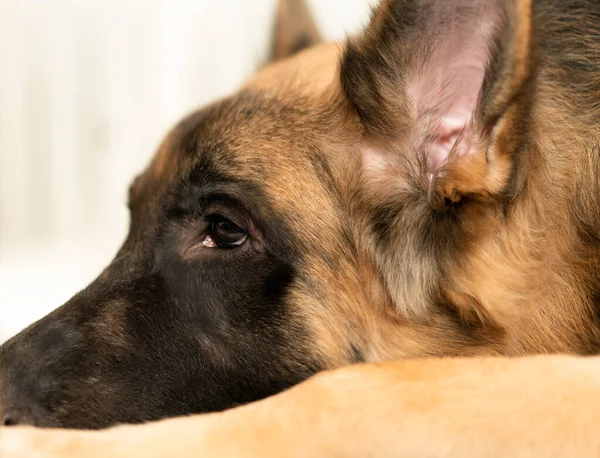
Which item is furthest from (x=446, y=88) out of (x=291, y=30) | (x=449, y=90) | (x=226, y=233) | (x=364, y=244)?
(x=291, y=30)

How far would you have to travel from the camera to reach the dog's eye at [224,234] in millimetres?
1485

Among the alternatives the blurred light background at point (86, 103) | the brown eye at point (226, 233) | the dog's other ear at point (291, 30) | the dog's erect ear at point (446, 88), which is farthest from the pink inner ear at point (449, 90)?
the blurred light background at point (86, 103)

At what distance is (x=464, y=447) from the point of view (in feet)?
3.50

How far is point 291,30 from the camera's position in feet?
7.79

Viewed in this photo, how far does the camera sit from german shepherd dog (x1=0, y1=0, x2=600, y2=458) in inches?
54.8

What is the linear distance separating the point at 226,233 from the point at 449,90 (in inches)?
19.1

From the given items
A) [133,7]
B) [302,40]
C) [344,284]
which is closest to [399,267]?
[344,284]

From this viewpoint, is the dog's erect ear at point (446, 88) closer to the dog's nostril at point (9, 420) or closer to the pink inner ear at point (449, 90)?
the pink inner ear at point (449, 90)

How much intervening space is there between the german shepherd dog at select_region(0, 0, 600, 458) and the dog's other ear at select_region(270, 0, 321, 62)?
0.82 metres

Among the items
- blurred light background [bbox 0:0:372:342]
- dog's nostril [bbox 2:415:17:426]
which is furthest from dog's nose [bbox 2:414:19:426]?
blurred light background [bbox 0:0:372:342]

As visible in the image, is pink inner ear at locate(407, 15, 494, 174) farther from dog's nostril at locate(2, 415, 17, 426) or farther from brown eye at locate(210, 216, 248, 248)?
dog's nostril at locate(2, 415, 17, 426)

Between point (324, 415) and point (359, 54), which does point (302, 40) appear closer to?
point (359, 54)

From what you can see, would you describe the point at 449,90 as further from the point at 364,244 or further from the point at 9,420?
A: the point at 9,420

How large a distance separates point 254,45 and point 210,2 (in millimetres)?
1097
